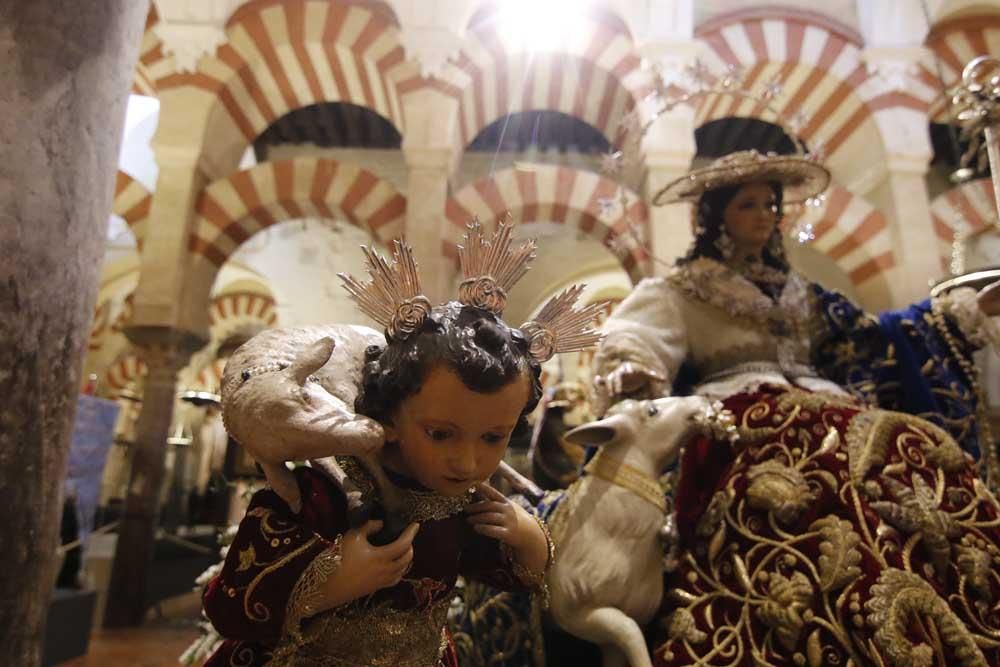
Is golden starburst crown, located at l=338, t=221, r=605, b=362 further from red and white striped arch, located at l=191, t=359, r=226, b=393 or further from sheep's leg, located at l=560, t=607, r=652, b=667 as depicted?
red and white striped arch, located at l=191, t=359, r=226, b=393

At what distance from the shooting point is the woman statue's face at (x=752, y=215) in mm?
2344

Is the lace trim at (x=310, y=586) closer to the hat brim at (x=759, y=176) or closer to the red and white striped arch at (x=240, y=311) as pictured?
the hat brim at (x=759, y=176)

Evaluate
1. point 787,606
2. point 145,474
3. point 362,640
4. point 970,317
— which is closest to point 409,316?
point 362,640

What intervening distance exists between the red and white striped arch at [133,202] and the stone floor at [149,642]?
8.21ft

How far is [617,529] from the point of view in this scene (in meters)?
1.50

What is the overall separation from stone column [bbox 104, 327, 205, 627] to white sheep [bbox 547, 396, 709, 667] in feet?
11.2

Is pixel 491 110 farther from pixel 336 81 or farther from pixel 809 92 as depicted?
pixel 809 92

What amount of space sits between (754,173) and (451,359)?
177 cm

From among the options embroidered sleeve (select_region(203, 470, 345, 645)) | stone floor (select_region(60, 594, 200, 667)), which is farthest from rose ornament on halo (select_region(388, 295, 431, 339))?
stone floor (select_region(60, 594, 200, 667))

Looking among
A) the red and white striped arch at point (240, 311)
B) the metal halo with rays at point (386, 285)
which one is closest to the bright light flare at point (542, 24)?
the metal halo with rays at point (386, 285)

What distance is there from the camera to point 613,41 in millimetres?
4746

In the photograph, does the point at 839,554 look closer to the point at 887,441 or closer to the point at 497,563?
the point at 887,441

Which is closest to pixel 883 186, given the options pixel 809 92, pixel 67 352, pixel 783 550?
pixel 809 92

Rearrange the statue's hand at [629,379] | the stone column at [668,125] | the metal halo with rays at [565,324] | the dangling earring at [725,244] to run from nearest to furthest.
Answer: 1. the metal halo with rays at [565,324]
2. the statue's hand at [629,379]
3. the dangling earring at [725,244]
4. the stone column at [668,125]
